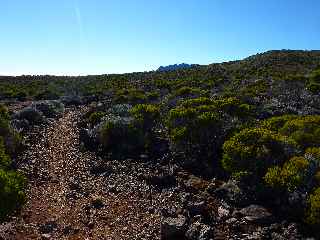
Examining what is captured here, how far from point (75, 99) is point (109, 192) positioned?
30.4 metres

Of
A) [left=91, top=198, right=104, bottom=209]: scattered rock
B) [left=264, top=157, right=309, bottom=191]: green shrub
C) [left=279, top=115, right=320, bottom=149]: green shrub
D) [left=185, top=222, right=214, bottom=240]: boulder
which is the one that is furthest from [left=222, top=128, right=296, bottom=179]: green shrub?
[left=91, top=198, right=104, bottom=209]: scattered rock

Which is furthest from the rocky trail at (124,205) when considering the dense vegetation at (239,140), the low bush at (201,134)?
the low bush at (201,134)

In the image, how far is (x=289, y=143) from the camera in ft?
60.5

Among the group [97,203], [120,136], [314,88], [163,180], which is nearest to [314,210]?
[163,180]

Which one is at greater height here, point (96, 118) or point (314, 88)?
→ point (314, 88)

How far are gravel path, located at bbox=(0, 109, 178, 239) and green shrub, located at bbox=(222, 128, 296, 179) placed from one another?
286cm

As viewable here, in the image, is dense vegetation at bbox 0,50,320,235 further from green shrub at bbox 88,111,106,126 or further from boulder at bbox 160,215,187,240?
boulder at bbox 160,215,187,240

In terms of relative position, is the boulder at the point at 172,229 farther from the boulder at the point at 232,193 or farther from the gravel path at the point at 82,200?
the boulder at the point at 232,193

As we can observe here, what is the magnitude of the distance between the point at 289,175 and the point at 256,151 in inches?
91.0

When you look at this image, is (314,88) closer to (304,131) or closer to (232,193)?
(304,131)

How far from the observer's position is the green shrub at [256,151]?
17609mm

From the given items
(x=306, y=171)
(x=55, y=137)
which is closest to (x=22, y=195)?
(x=306, y=171)

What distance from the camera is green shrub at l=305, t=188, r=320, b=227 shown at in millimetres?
13859

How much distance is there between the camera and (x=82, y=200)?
1919 cm
